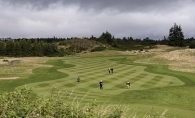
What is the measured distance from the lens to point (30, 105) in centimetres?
931

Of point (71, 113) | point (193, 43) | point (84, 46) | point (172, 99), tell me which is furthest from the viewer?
point (84, 46)

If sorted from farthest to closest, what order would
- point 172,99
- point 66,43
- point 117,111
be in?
point 66,43
point 172,99
point 117,111

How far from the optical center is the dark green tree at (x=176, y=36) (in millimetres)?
137625

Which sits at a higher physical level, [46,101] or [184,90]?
[46,101]

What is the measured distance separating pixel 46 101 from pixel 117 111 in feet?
9.89

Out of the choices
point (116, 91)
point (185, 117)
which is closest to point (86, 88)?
point (116, 91)

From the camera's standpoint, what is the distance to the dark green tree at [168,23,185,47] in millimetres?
137625

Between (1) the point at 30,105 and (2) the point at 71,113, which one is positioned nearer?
(2) the point at 71,113

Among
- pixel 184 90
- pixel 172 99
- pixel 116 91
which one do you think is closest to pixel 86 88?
pixel 116 91

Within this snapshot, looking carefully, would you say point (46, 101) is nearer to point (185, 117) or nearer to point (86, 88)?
point (185, 117)

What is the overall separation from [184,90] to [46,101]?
26.9 m

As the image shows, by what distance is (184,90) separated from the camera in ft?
103

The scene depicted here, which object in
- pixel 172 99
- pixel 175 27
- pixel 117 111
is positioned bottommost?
pixel 172 99

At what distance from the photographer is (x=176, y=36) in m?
138
